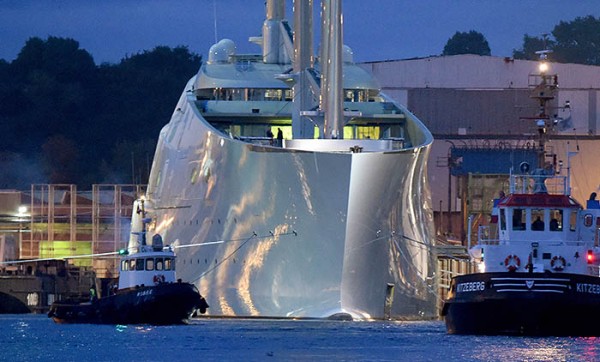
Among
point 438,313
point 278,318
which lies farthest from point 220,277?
point 438,313

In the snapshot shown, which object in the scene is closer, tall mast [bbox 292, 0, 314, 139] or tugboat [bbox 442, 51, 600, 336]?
tugboat [bbox 442, 51, 600, 336]

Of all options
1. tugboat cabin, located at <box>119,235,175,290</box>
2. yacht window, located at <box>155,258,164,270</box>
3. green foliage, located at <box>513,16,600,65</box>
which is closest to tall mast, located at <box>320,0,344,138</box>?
tugboat cabin, located at <box>119,235,175,290</box>

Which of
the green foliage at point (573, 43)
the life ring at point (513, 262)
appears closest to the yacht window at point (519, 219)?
the life ring at point (513, 262)

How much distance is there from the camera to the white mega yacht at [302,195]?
235 feet

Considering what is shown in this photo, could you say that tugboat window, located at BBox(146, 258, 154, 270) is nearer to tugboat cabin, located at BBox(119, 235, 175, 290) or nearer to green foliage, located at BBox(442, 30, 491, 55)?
tugboat cabin, located at BBox(119, 235, 175, 290)

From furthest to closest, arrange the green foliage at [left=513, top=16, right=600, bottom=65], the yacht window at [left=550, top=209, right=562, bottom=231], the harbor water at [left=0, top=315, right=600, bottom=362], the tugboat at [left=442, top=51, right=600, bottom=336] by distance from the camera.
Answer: the green foliage at [left=513, top=16, right=600, bottom=65]
the yacht window at [left=550, top=209, right=562, bottom=231]
the tugboat at [left=442, top=51, right=600, bottom=336]
the harbor water at [left=0, top=315, right=600, bottom=362]

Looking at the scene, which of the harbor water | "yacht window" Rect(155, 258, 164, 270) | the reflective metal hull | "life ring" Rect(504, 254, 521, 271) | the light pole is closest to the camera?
the harbor water

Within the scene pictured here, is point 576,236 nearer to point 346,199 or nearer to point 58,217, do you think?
point 346,199

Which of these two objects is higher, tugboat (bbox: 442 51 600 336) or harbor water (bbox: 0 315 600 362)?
tugboat (bbox: 442 51 600 336)

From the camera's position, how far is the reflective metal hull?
235ft

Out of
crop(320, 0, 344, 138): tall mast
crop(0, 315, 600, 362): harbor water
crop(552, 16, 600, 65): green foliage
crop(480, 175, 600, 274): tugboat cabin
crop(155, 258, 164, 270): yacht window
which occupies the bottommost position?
crop(0, 315, 600, 362): harbor water

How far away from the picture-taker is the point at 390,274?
73.7m

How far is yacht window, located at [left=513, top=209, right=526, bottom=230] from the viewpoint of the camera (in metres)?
65.6

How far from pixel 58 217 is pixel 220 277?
44543 millimetres
